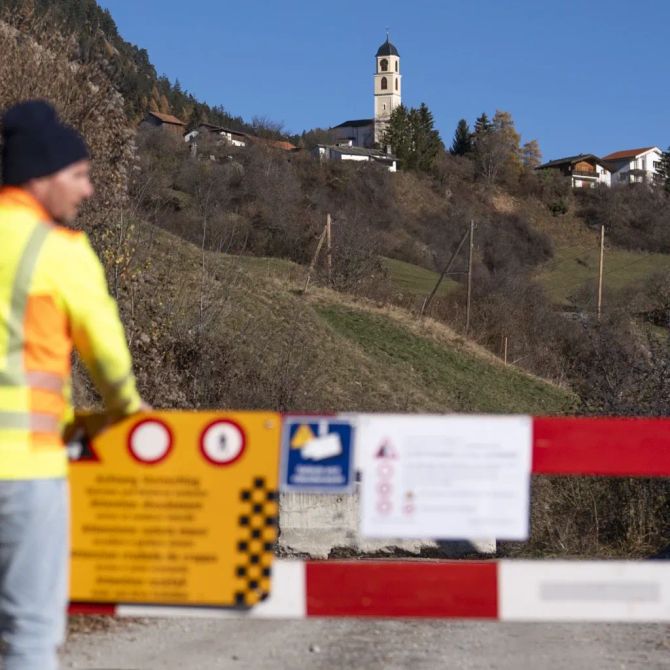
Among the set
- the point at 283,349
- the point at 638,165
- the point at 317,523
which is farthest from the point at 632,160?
the point at 317,523

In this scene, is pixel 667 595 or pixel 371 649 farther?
pixel 371 649

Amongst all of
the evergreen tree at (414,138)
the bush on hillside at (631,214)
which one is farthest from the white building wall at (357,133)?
the bush on hillside at (631,214)

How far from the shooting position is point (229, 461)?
4441 mm

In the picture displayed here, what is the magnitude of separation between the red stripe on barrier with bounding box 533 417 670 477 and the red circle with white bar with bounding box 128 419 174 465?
5.00 feet

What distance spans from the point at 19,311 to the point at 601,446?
247 cm

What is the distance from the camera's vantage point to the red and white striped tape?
4.61 m

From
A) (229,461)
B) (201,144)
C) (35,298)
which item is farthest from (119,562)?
(201,144)

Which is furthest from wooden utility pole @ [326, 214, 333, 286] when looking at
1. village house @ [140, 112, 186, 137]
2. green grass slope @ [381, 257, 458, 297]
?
village house @ [140, 112, 186, 137]

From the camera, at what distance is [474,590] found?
181 inches

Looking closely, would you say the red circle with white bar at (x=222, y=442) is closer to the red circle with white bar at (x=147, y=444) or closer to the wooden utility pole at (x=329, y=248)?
the red circle with white bar at (x=147, y=444)

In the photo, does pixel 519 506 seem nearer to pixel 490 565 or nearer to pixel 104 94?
pixel 490 565

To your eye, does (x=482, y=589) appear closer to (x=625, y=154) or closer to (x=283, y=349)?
(x=283, y=349)

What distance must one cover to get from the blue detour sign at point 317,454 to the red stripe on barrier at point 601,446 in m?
0.79

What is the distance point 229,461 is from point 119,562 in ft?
1.91
